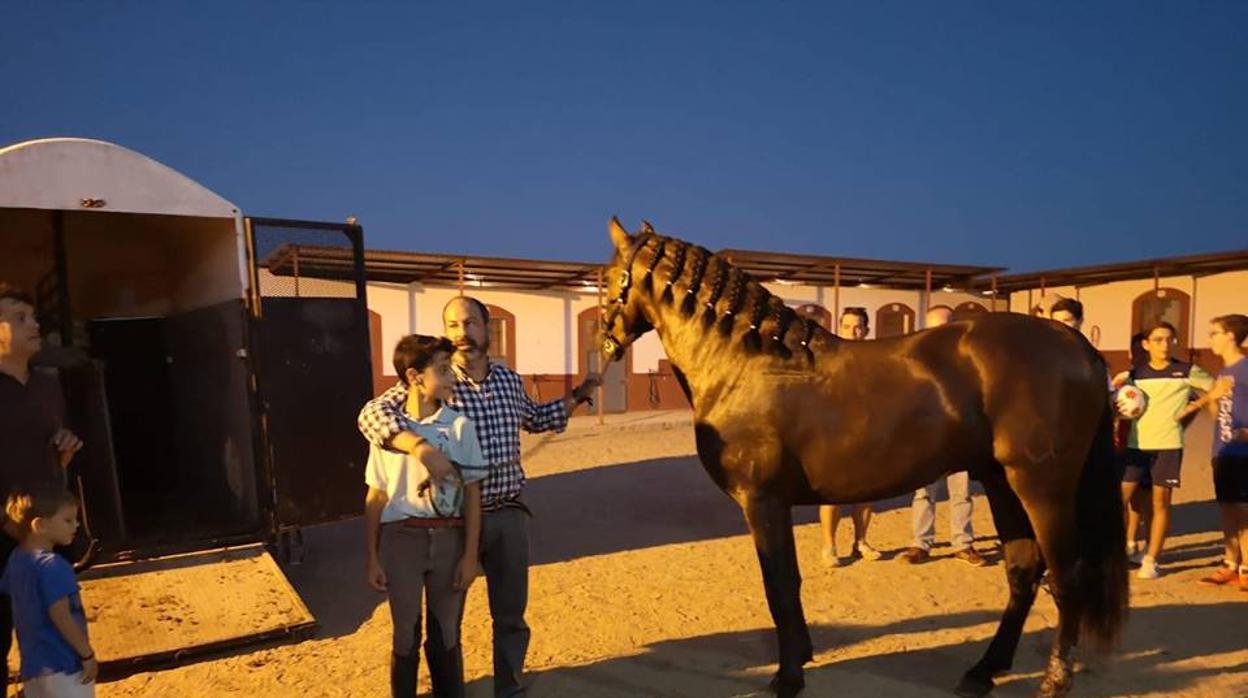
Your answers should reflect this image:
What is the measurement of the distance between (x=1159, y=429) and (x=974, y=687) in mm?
2647

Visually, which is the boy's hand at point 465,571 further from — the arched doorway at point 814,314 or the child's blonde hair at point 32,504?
the arched doorway at point 814,314

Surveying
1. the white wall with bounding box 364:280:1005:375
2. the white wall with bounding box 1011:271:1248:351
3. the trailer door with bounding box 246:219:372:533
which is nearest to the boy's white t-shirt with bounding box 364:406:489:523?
the trailer door with bounding box 246:219:372:533

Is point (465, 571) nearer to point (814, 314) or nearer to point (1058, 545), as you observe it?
point (1058, 545)

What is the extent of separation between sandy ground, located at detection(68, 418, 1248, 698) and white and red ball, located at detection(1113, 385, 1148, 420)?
116cm

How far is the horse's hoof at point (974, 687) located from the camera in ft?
9.77

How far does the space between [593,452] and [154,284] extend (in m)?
6.28

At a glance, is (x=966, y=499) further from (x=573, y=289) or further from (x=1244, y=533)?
(x=573, y=289)

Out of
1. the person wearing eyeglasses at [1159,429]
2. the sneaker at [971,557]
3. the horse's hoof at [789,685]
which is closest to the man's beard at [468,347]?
the horse's hoof at [789,685]

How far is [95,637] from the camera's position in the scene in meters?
3.48

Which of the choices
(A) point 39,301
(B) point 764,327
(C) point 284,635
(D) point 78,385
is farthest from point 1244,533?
(A) point 39,301

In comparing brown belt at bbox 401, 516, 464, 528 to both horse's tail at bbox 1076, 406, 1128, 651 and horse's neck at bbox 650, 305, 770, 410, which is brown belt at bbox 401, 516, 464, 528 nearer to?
horse's neck at bbox 650, 305, 770, 410

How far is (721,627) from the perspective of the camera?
385cm

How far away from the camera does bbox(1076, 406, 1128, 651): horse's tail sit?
9.59 feet

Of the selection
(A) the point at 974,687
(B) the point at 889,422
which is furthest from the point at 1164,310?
(B) the point at 889,422
